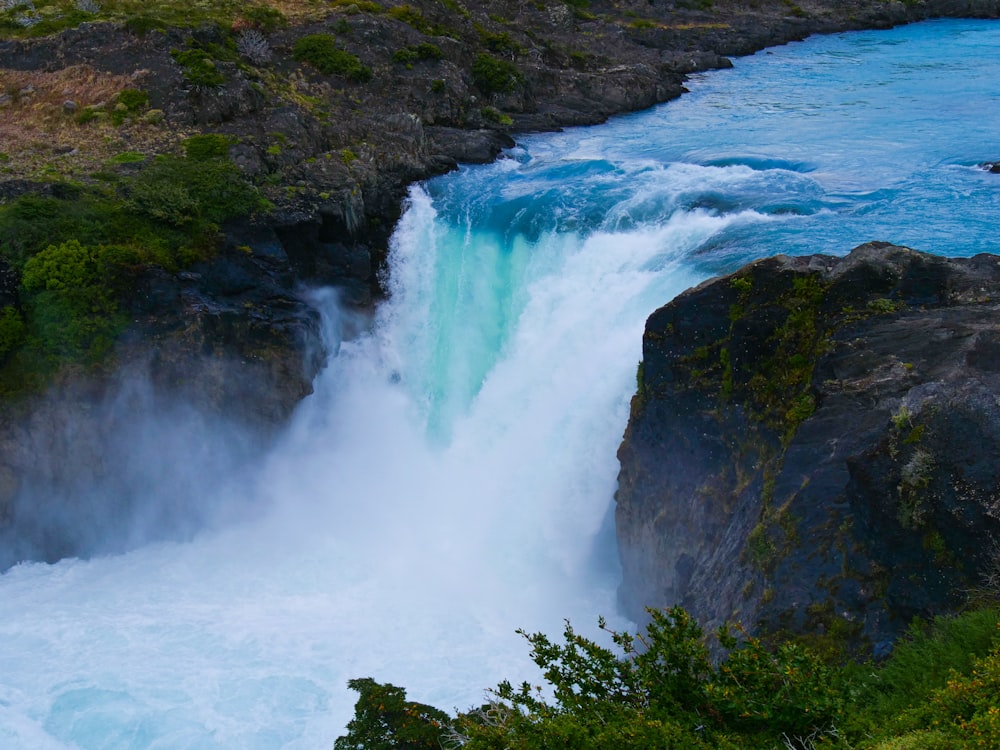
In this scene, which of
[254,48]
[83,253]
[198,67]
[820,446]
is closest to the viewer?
[820,446]

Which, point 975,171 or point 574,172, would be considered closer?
point 975,171

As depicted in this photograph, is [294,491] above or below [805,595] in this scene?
above

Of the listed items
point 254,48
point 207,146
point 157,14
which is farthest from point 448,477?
point 157,14

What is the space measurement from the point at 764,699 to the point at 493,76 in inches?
1481

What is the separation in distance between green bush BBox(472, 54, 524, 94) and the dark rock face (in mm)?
27281

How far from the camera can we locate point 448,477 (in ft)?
85.5

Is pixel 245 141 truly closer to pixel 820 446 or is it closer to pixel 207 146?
pixel 207 146

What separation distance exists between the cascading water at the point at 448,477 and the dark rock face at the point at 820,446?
11.4 feet

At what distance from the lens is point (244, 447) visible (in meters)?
26.3

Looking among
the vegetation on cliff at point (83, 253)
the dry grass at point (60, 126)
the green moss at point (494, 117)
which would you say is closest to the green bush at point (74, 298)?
the vegetation on cliff at point (83, 253)

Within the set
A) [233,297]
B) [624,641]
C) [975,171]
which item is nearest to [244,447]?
[233,297]

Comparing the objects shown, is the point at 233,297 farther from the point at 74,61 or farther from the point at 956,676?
the point at 956,676

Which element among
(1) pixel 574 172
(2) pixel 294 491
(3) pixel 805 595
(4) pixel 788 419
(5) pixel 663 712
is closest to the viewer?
(5) pixel 663 712

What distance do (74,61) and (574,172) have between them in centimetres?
2049
